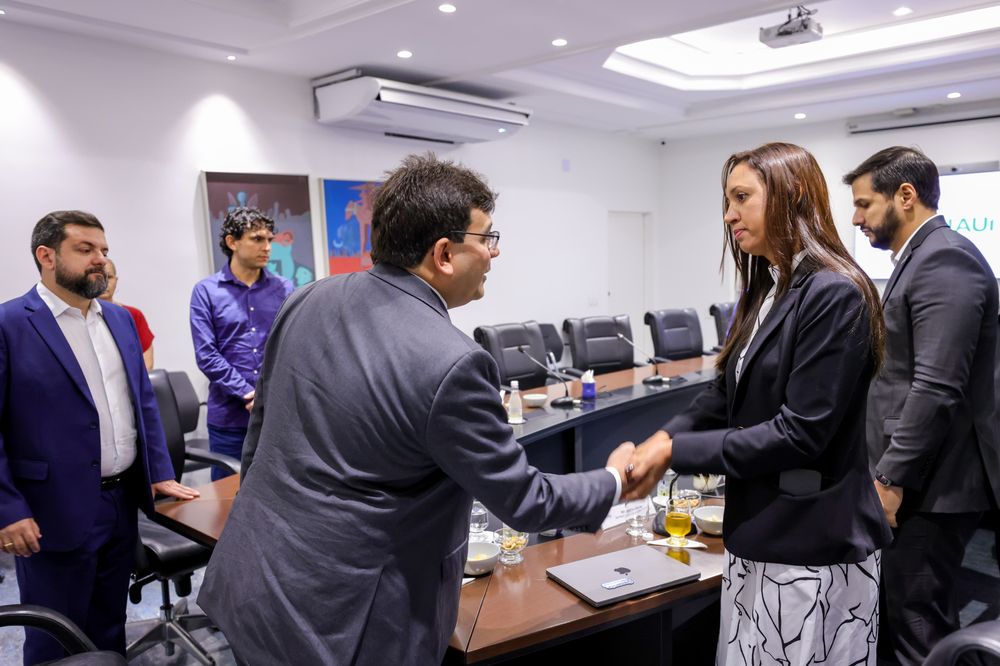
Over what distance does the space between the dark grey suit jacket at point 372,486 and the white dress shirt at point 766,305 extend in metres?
0.51

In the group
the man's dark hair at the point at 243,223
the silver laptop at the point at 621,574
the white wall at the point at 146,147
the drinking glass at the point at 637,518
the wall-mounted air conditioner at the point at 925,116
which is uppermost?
the wall-mounted air conditioner at the point at 925,116

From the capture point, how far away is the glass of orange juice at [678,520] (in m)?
1.85

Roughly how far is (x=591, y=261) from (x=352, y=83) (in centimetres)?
359

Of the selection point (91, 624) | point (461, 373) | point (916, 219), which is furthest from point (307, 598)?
point (916, 219)

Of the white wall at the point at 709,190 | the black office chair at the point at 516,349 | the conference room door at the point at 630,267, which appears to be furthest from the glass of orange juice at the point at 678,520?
the conference room door at the point at 630,267

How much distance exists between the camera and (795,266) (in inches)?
55.8

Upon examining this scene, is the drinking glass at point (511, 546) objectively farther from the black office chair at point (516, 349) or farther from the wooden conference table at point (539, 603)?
the black office chair at point (516, 349)

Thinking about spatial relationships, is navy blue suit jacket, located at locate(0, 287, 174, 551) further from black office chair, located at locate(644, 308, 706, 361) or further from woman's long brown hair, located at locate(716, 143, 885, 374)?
black office chair, located at locate(644, 308, 706, 361)

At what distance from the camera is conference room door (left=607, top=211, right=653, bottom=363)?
8125 millimetres

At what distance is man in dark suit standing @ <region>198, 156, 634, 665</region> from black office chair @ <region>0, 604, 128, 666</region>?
545mm

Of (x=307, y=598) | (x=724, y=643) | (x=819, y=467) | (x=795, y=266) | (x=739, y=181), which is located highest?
(x=739, y=181)

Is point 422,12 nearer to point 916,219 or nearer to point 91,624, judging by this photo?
point 916,219

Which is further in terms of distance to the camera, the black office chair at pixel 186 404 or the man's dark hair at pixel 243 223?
the black office chair at pixel 186 404

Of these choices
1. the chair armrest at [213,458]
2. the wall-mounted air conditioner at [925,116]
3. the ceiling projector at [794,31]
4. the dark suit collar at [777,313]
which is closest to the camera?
the dark suit collar at [777,313]
